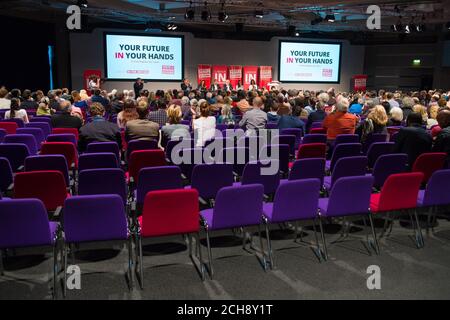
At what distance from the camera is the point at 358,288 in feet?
12.1

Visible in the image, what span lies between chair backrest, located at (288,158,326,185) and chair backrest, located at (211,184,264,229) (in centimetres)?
112

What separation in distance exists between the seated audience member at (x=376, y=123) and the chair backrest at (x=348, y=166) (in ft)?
6.74

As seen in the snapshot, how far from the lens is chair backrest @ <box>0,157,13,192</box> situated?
15.4 feet

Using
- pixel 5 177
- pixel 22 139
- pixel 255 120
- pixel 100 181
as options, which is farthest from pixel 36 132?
pixel 255 120

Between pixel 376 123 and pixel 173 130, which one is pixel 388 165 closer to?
pixel 376 123

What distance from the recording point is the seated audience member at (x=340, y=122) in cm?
710

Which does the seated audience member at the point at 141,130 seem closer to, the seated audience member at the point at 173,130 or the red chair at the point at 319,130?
the seated audience member at the point at 173,130

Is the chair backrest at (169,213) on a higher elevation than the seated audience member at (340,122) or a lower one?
lower

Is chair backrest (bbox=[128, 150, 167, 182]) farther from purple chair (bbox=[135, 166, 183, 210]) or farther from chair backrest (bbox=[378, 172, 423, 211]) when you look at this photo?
chair backrest (bbox=[378, 172, 423, 211])

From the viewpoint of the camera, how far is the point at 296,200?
400cm

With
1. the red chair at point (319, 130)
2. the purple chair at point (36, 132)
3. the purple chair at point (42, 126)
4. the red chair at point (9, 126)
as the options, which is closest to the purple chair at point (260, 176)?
the red chair at point (319, 130)

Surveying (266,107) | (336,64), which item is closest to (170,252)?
(266,107)

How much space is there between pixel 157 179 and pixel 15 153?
2436 mm
